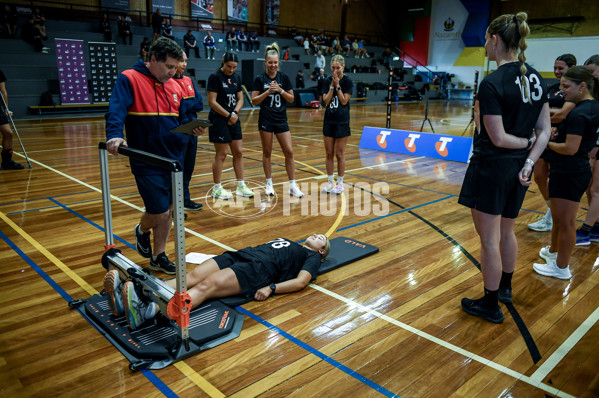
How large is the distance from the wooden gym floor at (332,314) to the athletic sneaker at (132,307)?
8.3 inches

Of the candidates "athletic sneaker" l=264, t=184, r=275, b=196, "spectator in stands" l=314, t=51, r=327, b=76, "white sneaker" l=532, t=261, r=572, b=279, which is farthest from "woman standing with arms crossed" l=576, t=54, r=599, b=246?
"spectator in stands" l=314, t=51, r=327, b=76

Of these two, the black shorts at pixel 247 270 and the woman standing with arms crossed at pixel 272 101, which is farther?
the woman standing with arms crossed at pixel 272 101

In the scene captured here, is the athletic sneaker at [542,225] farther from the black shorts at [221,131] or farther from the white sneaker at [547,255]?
the black shorts at [221,131]

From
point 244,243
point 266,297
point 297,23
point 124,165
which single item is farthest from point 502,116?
point 297,23

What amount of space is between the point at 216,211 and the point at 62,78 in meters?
12.9

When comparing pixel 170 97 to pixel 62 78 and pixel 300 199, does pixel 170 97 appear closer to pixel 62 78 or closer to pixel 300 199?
pixel 300 199

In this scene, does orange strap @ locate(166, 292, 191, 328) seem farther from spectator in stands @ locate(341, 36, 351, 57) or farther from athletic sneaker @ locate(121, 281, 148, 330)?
spectator in stands @ locate(341, 36, 351, 57)

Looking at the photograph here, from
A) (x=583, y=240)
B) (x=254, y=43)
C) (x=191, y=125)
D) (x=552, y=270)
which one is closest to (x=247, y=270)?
(x=191, y=125)

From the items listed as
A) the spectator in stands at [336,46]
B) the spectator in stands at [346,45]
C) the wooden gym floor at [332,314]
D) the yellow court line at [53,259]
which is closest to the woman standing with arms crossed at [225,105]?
the wooden gym floor at [332,314]

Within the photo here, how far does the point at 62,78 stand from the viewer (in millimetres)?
15305

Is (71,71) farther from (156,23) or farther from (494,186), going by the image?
(494,186)

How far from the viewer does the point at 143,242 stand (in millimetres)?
3705

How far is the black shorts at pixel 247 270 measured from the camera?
3215 mm

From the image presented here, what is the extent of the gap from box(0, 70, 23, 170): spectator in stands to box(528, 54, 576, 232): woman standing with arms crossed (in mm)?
7454
